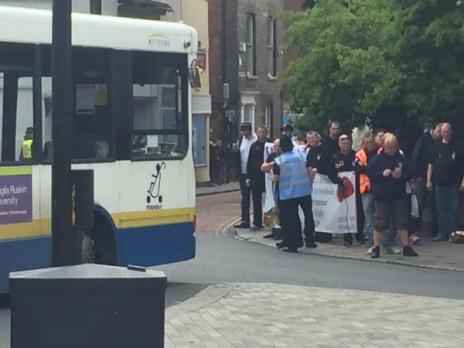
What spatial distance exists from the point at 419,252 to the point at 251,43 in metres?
30.8

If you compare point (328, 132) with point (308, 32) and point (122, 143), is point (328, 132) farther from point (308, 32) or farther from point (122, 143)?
point (122, 143)

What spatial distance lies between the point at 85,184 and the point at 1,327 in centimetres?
265

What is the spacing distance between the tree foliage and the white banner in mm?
1731

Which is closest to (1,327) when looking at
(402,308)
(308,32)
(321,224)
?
(402,308)

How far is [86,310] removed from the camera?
5.94 m

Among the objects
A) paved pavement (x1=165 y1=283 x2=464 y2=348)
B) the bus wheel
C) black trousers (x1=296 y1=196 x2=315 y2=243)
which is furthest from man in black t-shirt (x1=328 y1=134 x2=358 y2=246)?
the bus wheel

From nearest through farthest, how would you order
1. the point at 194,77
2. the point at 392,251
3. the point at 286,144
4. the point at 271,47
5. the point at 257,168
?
the point at 194,77, the point at 392,251, the point at 286,144, the point at 257,168, the point at 271,47

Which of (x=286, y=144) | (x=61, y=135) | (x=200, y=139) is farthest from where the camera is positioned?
(x=200, y=139)

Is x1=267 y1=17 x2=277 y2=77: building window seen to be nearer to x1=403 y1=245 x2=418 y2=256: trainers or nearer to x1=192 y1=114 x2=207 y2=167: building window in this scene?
x1=192 y1=114 x2=207 y2=167: building window

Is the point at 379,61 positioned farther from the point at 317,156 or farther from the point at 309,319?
the point at 309,319

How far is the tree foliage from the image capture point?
59.4 ft

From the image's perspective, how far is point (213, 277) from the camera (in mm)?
14891

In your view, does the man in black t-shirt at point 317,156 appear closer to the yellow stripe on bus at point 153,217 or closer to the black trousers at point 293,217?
the black trousers at point 293,217

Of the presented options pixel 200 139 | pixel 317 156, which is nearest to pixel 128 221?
pixel 317 156
